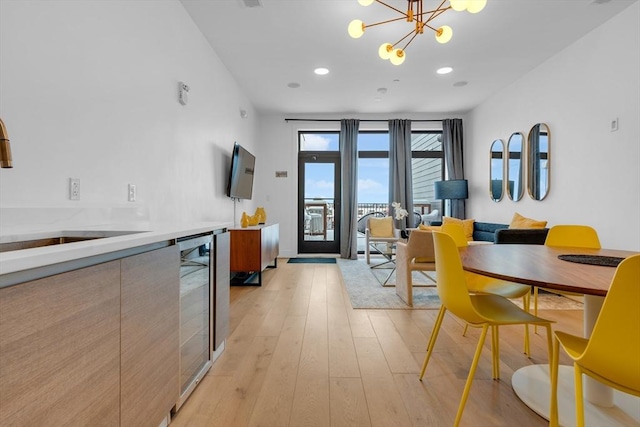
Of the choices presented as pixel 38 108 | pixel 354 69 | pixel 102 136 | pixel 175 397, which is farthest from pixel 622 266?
pixel 354 69

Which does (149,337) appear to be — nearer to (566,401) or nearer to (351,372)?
(351,372)

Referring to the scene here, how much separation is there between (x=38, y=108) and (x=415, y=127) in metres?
6.06

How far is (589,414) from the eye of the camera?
1.43 meters

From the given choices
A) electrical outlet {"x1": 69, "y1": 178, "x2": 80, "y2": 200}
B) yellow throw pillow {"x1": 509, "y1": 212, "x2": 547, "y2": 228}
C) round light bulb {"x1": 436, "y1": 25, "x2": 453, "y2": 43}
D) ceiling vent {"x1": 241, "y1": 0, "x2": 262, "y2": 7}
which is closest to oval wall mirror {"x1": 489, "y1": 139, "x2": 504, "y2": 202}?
yellow throw pillow {"x1": 509, "y1": 212, "x2": 547, "y2": 228}

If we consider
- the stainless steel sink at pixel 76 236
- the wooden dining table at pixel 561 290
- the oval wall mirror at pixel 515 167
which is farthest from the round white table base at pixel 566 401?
the oval wall mirror at pixel 515 167

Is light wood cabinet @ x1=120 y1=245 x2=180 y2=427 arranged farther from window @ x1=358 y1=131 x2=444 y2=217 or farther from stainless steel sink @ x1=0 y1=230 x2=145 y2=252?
window @ x1=358 y1=131 x2=444 y2=217

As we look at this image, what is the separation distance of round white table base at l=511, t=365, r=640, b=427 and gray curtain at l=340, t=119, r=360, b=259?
14.2 ft

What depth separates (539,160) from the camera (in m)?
4.15

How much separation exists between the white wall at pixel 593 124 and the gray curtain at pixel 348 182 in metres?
2.68

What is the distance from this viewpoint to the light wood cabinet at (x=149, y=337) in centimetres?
104

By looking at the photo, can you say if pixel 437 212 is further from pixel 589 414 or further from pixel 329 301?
pixel 589 414

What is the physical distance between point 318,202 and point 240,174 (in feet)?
7.72

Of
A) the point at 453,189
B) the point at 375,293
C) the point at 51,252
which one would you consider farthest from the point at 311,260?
the point at 51,252

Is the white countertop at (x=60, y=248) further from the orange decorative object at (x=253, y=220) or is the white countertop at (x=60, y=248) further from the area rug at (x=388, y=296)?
the orange decorative object at (x=253, y=220)
